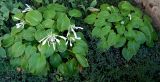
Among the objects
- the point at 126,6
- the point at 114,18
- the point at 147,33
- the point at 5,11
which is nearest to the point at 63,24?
the point at 114,18

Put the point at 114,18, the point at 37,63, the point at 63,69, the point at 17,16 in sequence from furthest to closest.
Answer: the point at 114,18, the point at 17,16, the point at 63,69, the point at 37,63

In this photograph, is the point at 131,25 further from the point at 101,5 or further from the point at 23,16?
the point at 23,16

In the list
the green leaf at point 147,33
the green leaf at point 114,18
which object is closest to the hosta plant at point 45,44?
the green leaf at point 114,18

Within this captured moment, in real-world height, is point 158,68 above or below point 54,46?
below

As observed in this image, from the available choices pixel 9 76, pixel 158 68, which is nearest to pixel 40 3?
pixel 9 76

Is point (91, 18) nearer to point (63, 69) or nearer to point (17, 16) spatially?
point (63, 69)

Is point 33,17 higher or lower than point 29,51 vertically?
higher

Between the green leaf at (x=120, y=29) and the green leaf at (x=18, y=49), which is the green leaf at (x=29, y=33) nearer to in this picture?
the green leaf at (x=18, y=49)
